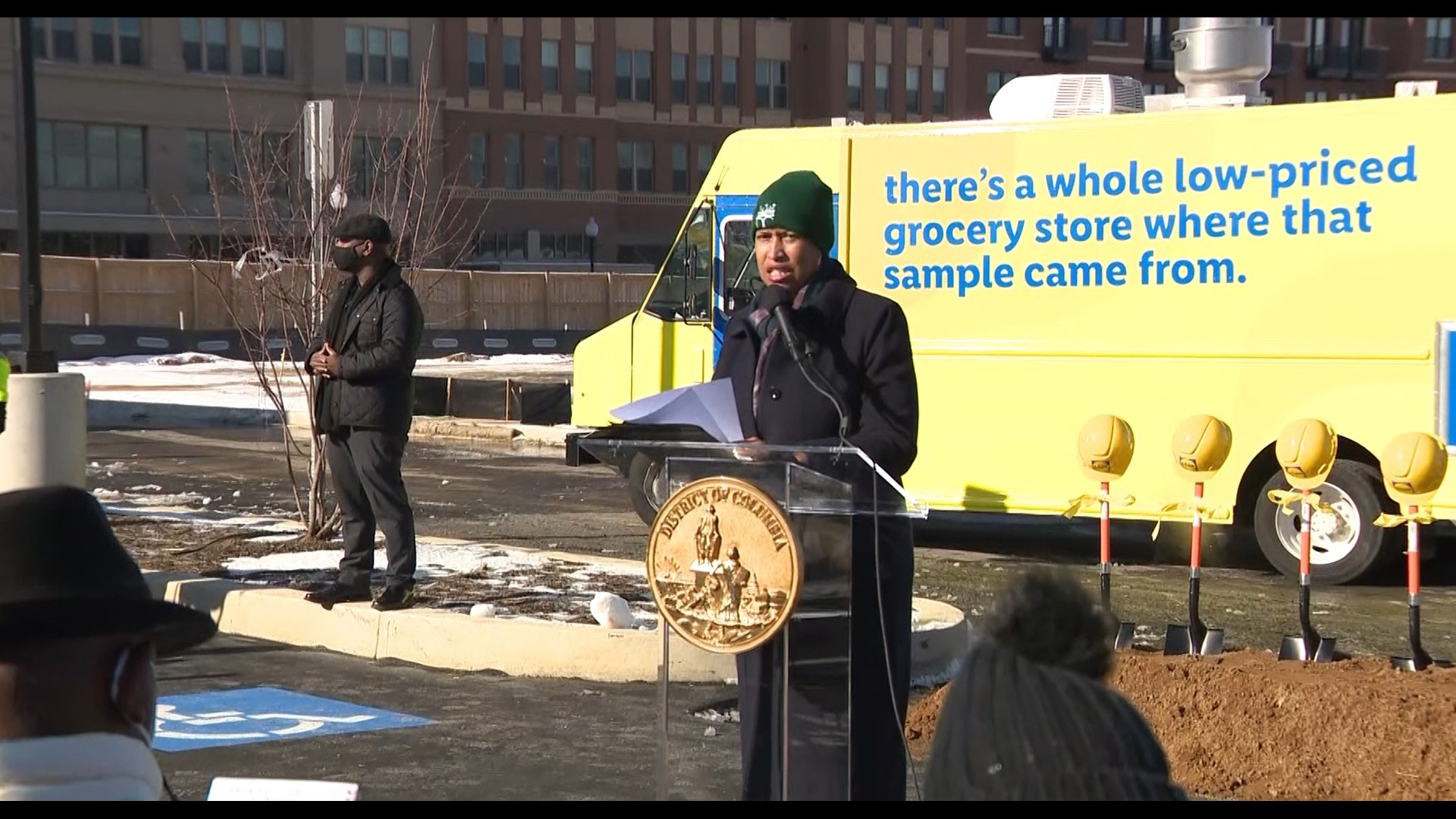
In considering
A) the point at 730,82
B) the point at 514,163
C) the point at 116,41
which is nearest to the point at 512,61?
the point at 514,163

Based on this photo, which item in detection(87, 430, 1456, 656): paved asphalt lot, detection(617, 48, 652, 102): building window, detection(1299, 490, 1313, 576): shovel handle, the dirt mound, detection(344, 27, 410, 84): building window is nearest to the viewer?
the dirt mound

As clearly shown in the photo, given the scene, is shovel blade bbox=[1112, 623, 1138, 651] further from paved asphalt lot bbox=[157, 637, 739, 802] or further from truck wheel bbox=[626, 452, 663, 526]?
truck wheel bbox=[626, 452, 663, 526]

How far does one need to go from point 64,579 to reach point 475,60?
66235 millimetres

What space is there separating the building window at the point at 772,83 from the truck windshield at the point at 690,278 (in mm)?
60459

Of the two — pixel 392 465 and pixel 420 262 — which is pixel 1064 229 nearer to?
pixel 420 262

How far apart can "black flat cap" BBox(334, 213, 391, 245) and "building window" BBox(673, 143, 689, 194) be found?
6466 cm

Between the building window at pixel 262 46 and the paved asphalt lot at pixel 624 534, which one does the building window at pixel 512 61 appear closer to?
the building window at pixel 262 46

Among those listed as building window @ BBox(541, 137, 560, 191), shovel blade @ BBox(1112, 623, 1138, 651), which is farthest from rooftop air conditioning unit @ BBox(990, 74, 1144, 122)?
building window @ BBox(541, 137, 560, 191)

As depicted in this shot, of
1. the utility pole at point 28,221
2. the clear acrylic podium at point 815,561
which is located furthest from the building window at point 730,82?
the clear acrylic podium at point 815,561

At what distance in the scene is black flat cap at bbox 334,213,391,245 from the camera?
8773 millimetres

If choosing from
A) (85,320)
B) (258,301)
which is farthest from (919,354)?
(85,320)
